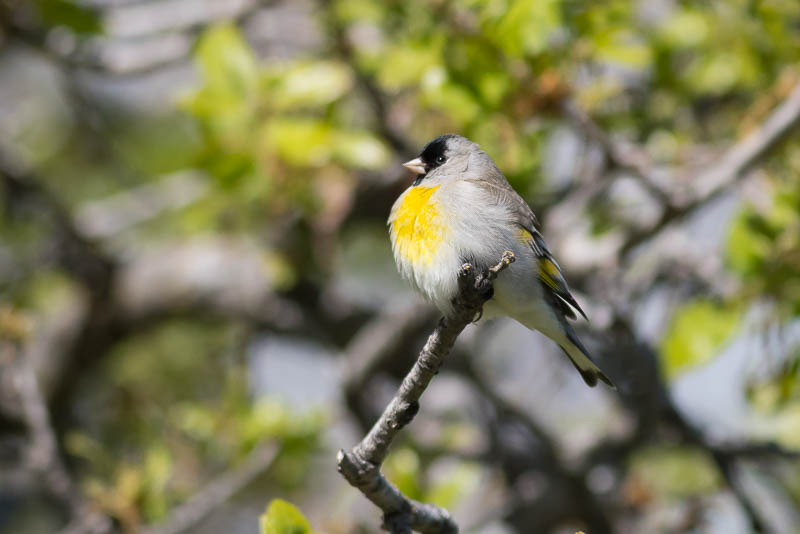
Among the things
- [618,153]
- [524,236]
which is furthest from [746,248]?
[524,236]

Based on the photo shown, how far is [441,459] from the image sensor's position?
15.1 ft

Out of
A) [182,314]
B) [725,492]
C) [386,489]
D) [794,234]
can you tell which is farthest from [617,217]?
[182,314]

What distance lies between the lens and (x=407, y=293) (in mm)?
6738

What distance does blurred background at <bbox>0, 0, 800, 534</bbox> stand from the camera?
135 inches

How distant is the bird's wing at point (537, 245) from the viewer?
2609 mm

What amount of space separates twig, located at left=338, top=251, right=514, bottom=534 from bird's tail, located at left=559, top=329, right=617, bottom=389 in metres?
0.62

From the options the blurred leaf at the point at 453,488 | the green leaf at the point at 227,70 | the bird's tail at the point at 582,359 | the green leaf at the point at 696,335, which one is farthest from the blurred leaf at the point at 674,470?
the green leaf at the point at 227,70

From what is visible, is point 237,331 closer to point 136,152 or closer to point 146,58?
point 146,58

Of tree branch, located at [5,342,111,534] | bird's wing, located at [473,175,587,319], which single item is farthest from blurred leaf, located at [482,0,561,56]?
tree branch, located at [5,342,111,534]

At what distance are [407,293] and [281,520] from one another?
4.82 meters

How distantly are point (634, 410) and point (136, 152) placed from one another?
4766mm

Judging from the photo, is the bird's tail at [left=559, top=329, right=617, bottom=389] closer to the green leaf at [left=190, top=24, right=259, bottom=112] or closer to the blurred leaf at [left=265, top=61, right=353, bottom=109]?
the blurred leaf at [left=265, top=61, right=353, bottom=109]

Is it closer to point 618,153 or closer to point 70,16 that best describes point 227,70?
point 70,16

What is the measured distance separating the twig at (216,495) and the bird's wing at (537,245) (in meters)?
1.95
